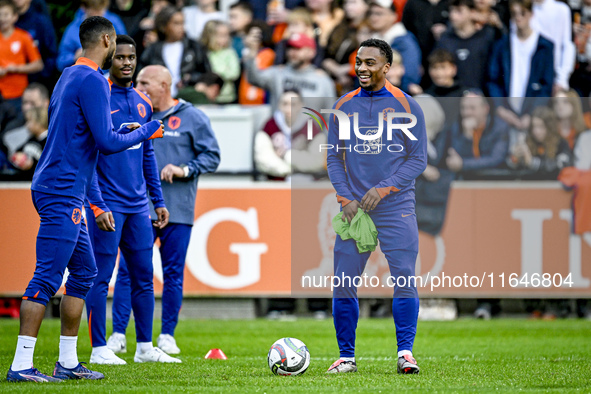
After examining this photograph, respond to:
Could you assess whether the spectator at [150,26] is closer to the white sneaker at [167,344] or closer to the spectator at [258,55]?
the spectator at [258,55]

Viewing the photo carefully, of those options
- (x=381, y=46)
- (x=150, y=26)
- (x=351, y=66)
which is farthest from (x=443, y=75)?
(x=381, y=46)

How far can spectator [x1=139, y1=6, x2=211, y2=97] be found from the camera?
1396cm

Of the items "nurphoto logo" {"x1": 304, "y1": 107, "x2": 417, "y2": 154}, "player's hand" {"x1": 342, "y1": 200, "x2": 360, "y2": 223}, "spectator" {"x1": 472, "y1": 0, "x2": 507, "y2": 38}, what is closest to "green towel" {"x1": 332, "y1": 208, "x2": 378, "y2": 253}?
"player's hand" {"x1": 342, "y1": 200, "x2": 360, "y2": 223}

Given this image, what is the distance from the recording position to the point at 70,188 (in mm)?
6027

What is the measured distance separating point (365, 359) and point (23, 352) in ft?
10.8

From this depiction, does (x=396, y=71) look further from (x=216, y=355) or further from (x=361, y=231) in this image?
(x=361, y=231)

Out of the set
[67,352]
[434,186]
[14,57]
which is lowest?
[67,352]

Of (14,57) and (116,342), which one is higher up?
(14,57)

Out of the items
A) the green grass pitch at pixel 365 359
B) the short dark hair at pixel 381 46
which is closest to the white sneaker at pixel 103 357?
the green grass pitch at pixel 365 359

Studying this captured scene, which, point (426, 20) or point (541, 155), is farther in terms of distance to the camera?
point (426, 20)

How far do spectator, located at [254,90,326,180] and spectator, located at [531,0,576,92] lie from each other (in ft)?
13.4

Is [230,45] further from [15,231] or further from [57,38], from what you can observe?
[15,231]

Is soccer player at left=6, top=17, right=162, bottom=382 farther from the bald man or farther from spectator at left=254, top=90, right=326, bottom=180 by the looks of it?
spectator at left=254, top=90, right=326, bottom=180

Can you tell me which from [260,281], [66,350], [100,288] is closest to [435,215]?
[260,281]
